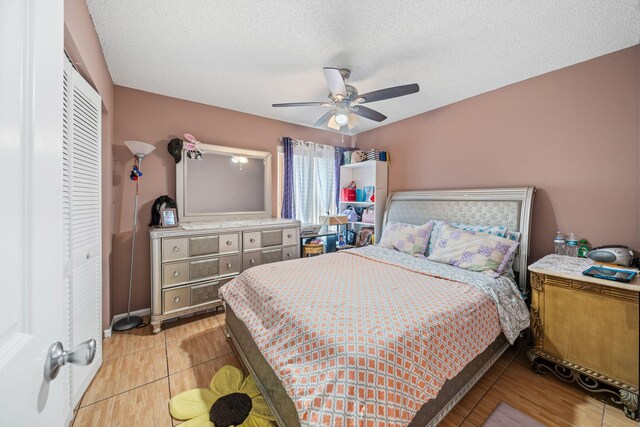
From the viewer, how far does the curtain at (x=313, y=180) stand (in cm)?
397

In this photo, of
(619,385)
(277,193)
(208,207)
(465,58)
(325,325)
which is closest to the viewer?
(325,325)

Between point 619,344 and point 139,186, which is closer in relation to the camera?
point 619,344

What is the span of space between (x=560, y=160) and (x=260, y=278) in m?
2.87

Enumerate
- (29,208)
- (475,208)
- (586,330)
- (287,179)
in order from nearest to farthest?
(29,208)
(586,330)
(475,208)
(287,179)

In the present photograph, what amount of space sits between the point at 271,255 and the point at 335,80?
2085 millimetres

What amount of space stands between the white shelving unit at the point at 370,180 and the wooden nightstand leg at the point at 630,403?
2.54m

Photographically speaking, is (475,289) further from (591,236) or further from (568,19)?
(568,19)

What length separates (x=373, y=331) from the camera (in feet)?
4.15

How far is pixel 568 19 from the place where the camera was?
1.69 m

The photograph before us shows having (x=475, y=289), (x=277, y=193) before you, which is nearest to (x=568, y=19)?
(x=475, y=289)

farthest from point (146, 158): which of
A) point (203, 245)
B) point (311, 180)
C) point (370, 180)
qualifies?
point (370, 180)

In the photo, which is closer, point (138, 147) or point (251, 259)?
point (138, 147)

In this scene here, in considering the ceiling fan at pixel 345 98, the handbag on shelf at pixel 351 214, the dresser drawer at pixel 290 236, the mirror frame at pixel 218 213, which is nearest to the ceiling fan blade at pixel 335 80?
the ceiling fan at pixel 345 98

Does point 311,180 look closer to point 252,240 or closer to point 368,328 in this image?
point 252,240
